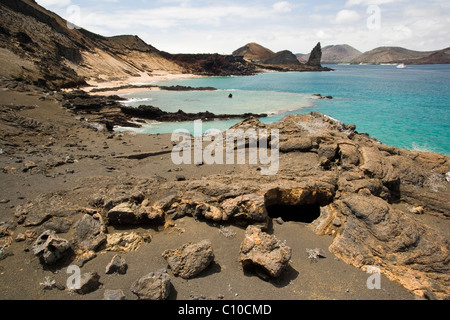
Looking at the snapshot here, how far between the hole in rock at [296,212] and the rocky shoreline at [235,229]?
0.08ft

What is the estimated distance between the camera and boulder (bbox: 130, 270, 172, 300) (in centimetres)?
314

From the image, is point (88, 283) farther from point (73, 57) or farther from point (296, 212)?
point (73, 57)

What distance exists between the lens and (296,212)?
555 cm

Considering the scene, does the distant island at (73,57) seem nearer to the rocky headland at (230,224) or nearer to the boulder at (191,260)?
the rocky headland at (230,224)

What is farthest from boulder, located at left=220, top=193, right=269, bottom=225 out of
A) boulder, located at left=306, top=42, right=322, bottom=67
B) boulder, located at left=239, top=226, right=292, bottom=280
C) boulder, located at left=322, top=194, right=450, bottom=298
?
boulder, located at left=306, top=42, right=322, bottom=67

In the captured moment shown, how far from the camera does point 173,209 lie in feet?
16.1

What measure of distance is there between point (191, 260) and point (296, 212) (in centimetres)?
287

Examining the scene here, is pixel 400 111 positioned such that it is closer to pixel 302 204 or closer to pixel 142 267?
pixel 302 204

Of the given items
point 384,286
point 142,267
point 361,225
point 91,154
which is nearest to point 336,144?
point 361,225

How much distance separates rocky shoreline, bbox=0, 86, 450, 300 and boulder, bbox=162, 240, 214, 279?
0.06ft

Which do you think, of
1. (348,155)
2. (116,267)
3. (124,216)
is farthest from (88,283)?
(348,155)

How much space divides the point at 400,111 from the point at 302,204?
2631 centimetres

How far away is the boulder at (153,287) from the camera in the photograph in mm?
3141

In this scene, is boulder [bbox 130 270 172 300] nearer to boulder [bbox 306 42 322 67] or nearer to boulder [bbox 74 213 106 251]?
boulder [bbox 74 213 106 251]
